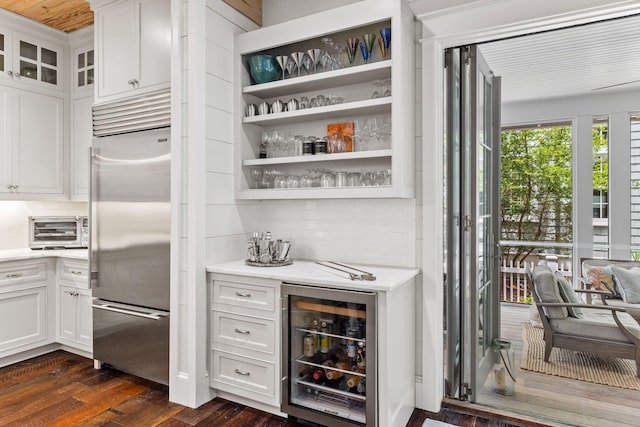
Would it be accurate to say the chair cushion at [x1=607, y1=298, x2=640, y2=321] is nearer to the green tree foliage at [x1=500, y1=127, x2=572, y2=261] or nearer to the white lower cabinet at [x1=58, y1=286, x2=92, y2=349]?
the green tree foliage at [x1=500, y1=127, x2=572, y2=261]

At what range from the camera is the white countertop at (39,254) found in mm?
3149

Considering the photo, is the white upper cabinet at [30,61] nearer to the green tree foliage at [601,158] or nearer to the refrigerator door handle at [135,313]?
the refrigerator door handle at [135,313]

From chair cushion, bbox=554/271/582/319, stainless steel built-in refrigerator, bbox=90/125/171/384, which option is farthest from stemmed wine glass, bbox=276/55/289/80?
chair cushion, bbox=554/271/582/319

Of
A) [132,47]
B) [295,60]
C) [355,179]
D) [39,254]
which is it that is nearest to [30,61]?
[132,47]

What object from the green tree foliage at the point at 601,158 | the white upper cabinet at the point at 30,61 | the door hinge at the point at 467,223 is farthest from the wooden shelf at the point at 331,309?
the white upper cabinet at the point at 30,61

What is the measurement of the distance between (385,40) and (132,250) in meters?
2.14

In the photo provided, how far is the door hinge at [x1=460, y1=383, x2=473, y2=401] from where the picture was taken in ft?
8.50

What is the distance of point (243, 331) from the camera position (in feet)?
8.15

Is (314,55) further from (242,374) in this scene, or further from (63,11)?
(63,11)

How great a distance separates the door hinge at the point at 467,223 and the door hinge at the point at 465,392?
3.23ft

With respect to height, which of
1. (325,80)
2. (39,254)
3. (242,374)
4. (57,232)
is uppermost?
(325,80)

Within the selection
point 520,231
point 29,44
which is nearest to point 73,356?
point 29,44

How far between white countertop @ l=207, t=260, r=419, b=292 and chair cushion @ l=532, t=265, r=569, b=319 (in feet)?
2.77

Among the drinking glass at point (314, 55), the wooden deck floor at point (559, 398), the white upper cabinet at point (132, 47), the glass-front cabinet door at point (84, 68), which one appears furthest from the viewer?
the glass-front cabinet door at point (84, 68)
